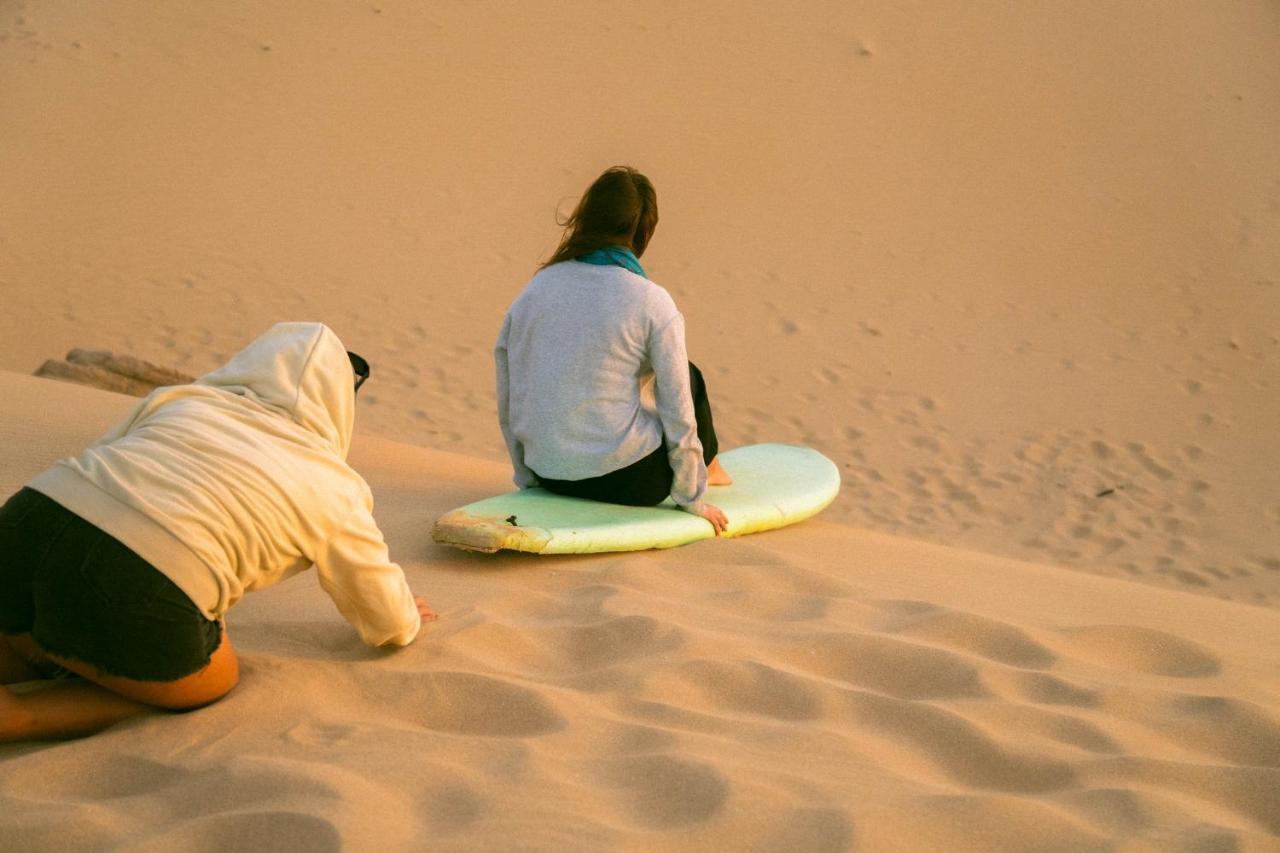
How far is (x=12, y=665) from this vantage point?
2.42 meters

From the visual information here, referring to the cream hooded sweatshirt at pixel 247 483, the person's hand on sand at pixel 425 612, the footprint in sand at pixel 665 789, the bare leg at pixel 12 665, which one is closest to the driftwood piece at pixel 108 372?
the person's hand on sand at pixel 425 612

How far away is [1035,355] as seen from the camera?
11.8 m

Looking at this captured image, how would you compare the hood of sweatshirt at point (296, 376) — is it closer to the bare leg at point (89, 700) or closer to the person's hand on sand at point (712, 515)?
the bare leg at point (89, 700)

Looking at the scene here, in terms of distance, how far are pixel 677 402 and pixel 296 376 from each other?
172cm

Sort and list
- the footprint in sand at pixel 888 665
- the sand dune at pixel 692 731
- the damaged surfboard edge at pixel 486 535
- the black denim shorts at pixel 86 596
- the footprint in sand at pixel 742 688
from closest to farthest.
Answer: the sand dune at pixel 692 731 → the black denim shorts at pixel 86 596 → the footprint in sand at pixel 742 688 → the footprint in sand at pixel 888 665 → the damaged surfboard edge at pixel 486 535

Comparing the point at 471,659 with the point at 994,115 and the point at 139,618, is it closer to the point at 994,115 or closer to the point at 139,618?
the point at 139,618

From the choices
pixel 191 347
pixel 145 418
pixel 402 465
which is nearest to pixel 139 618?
pixel 145 418

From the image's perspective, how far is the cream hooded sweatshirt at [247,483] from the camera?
2.16 metres

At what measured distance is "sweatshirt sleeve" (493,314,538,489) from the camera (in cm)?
415

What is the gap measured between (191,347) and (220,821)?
29.5 feet

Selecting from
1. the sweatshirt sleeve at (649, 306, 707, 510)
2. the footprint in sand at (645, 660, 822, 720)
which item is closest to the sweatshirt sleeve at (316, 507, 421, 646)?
the footprint in sand at (645, 660, 822, 720)

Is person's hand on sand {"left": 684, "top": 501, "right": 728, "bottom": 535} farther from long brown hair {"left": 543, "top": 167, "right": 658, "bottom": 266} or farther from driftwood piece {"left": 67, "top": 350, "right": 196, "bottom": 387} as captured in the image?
driftwood piece {"left": 67, "top": 350, "right": 196, "bottom": 387}

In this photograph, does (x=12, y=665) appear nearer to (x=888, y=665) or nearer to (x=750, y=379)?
(x=888, y=665)

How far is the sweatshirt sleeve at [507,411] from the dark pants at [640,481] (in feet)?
0.22
